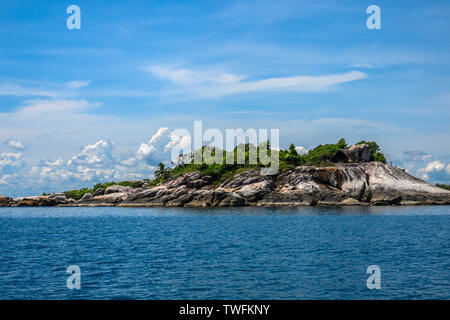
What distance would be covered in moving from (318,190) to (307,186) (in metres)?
3.07

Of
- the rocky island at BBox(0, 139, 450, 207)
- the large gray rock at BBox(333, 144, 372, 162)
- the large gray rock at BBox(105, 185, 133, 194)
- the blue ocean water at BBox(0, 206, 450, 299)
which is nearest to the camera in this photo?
the blue ocean water at BBox(0, 206, 450, 299)

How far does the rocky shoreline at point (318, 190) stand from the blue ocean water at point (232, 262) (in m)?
47.5

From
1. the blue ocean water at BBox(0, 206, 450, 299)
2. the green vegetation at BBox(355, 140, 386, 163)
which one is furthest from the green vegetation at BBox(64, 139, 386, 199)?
the blue ocean water at BBox(0, 206, 450, 299)

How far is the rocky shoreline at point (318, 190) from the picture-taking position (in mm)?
112250

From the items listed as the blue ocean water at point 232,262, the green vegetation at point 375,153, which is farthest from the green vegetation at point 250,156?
the blue ocean water at point 232,262

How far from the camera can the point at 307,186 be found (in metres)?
114

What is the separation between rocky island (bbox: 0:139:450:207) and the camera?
370ft

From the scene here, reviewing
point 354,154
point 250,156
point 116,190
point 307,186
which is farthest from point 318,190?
point 116,190

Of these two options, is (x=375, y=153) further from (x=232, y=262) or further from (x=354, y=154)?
(x=232, y=262)

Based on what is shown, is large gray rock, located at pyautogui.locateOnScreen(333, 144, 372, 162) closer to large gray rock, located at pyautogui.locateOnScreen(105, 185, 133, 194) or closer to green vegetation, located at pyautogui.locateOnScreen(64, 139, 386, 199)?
green vegetation, located at pyautogui.locateOnScreen(64, 139, 386, 199)

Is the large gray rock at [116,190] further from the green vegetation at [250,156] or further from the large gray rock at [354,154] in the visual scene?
the large gray rock at [354,154]
